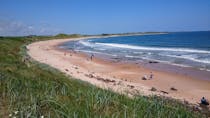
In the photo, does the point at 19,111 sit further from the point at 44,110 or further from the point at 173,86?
the point at 173,86

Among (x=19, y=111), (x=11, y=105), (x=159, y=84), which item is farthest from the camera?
(x=159, y=84)

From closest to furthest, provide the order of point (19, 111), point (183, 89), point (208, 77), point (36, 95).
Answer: point (19, 111) < point (36, 95) < point (183, 89) < point (208, 77)

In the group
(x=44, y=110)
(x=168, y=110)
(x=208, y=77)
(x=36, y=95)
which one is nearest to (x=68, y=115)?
(x=44, y=110)

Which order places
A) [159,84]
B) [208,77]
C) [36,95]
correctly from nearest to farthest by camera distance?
1. [36,95]
2. [159,84]
3. [208,77]

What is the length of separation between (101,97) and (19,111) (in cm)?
158

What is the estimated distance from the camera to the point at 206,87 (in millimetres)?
14547

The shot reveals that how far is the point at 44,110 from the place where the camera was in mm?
4914

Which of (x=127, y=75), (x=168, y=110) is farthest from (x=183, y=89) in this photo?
(x=168, y=110)

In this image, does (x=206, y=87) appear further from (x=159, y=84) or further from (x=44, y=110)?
(x=44, y=110)

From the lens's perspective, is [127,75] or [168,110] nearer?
[168,110]

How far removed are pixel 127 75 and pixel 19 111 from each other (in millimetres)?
14516

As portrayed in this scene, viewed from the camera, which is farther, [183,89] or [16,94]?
[183,89]

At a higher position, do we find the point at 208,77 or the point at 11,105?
the point at 11,105

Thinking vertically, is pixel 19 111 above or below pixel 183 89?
above
